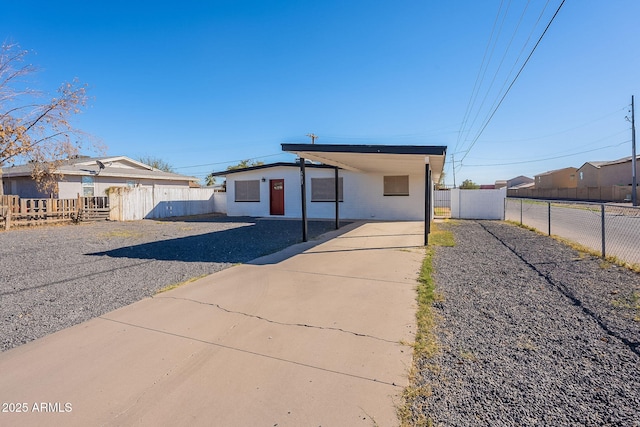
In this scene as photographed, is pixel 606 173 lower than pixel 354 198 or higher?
higher

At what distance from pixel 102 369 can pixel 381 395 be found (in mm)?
→ 2265

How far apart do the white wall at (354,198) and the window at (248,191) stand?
274mm

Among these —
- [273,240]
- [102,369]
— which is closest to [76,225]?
[273,240]

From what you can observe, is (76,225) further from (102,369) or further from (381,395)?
(381,395)

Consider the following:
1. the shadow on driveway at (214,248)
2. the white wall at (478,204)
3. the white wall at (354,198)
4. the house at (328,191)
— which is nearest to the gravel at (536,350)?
the shadow on driveway at (214,248)

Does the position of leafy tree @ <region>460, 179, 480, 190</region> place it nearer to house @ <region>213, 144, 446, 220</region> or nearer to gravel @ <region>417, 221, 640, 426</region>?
house @ <region>213, 144, 446, 220</region>

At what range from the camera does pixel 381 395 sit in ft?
7.64

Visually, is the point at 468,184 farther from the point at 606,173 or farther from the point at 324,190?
the point at 324,190

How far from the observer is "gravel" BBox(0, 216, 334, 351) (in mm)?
3982

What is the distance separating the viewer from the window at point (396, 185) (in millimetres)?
15578

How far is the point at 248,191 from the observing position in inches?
737

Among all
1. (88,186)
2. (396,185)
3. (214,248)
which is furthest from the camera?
(88,186)

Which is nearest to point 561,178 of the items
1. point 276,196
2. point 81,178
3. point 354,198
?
point 354,198

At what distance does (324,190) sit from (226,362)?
46.4 feet
